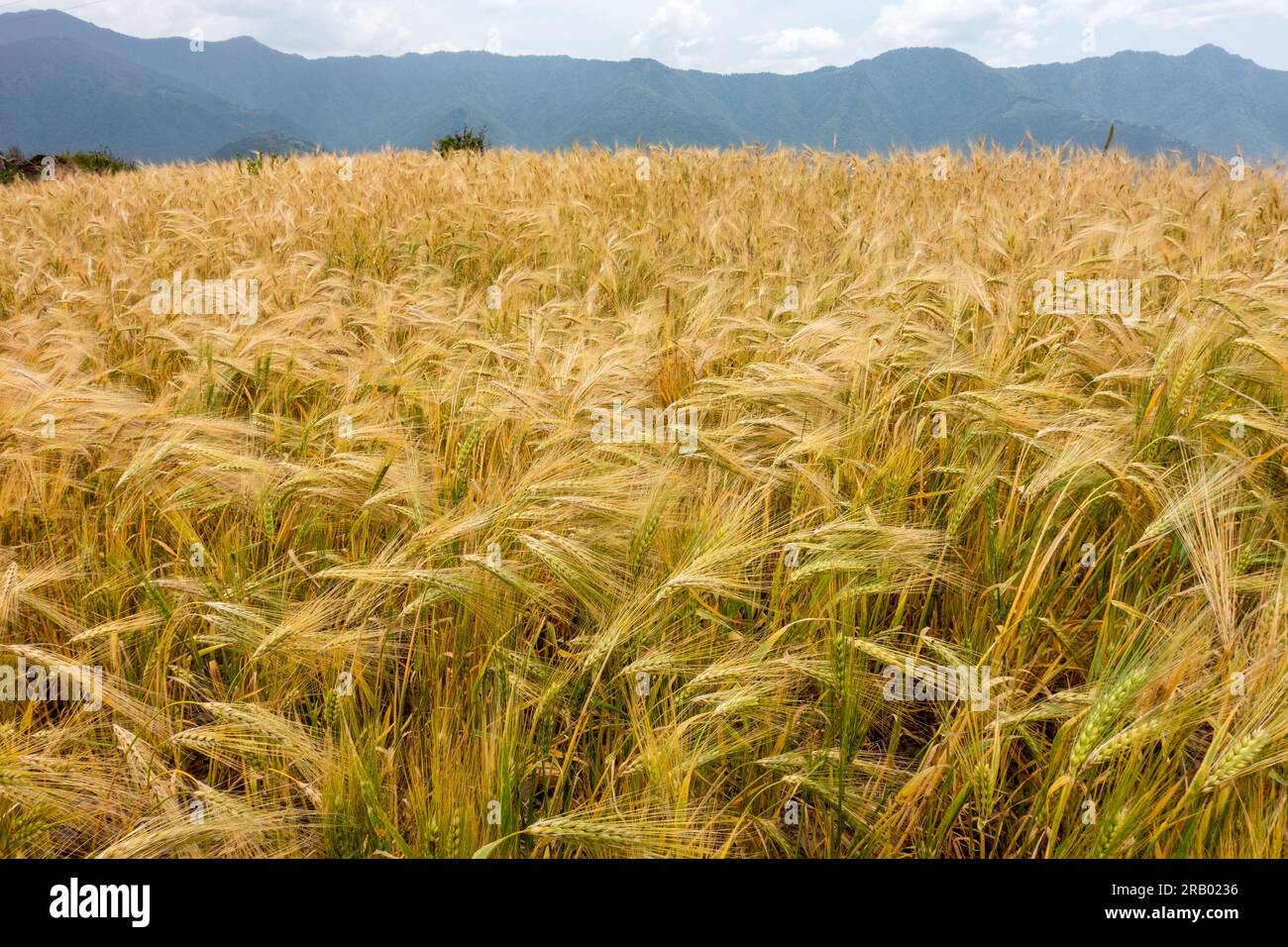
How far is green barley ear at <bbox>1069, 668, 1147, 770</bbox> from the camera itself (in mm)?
1015

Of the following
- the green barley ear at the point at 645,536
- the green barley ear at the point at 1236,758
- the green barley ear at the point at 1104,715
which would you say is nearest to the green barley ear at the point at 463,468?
the green barley ear at the point at 645,536

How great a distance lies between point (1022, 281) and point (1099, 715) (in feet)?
7.90

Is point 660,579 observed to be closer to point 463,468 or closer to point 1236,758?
point 463,468

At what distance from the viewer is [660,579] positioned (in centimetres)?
147

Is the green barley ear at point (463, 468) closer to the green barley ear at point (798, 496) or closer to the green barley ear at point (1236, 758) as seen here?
the green barley ear at point (798, 496)

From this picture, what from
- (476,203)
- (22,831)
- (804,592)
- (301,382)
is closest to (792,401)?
(804,592)

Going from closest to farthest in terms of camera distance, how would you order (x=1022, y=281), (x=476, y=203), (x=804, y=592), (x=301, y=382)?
1. (x=804, y=592)
2. (x=301, y=382)
3. (x=1022, y=281)
4. (x=476, y=203)

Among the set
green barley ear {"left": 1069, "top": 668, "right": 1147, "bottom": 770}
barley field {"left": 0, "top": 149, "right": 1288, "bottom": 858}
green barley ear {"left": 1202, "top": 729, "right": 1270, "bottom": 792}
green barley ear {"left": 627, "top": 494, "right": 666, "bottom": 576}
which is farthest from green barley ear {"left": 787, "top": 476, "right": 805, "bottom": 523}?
green barley ear {"left": 1202, "top": 729, "right": 1270, "bottom": 792}

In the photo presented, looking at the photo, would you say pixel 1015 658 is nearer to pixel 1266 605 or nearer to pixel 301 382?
pixel 1266 605

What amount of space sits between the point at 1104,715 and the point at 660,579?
759 millimetres

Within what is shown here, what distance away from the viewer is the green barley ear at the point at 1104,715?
39.9 inches

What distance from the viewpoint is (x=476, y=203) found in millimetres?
5113

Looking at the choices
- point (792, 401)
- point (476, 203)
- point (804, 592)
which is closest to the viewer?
point (804, 592)
